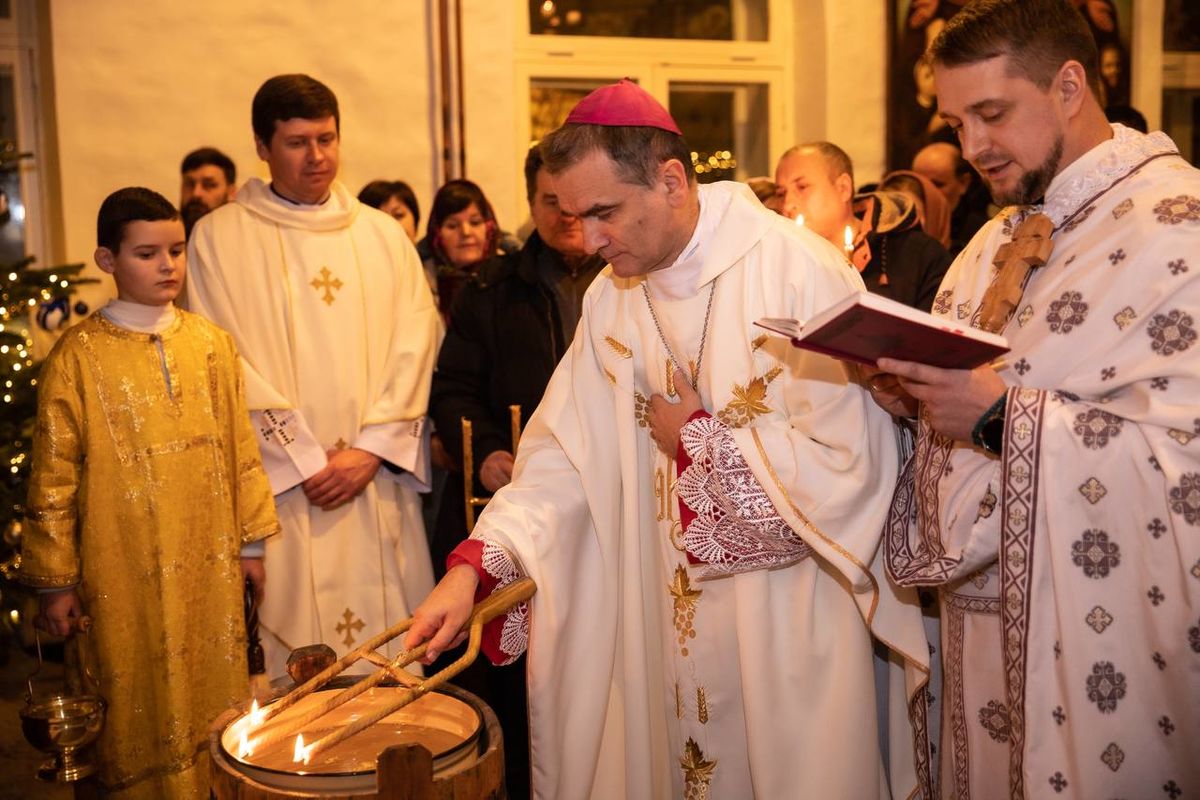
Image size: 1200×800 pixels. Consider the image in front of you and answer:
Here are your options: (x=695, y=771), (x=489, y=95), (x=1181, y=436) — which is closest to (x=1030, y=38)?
(x=1181, y=436)

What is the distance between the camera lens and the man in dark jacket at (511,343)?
4.25 m

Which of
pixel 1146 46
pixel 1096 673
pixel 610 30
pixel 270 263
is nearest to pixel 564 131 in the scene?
pixel 1096 673

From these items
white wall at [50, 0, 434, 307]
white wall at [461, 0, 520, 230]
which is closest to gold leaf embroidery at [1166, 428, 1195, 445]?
white wall at [461, 0, 520, 230]

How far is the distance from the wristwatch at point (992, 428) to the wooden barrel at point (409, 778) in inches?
41.5

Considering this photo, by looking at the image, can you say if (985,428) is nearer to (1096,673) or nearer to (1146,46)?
(1096,673)

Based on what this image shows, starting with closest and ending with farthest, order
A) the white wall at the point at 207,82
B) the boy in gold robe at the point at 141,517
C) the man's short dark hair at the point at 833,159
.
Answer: the boy in gold robe at the point at 141,517 → the man's short dark hair at the point at 833,159 → the white wall at the point at 207,82

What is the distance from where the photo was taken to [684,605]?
9.45 ft

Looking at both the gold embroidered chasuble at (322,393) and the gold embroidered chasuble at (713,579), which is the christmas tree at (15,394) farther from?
the gold embroidered chasuble at (713,579)

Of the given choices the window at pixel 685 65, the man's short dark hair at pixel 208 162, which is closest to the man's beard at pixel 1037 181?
the man's short dark hair at pixel 208 162

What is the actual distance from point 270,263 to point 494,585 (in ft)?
6.89

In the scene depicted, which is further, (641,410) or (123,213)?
(123,213)

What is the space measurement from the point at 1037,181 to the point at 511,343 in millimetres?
2252

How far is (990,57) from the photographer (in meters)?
2.38

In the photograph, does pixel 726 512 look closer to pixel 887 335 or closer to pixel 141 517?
pixel 887 335
